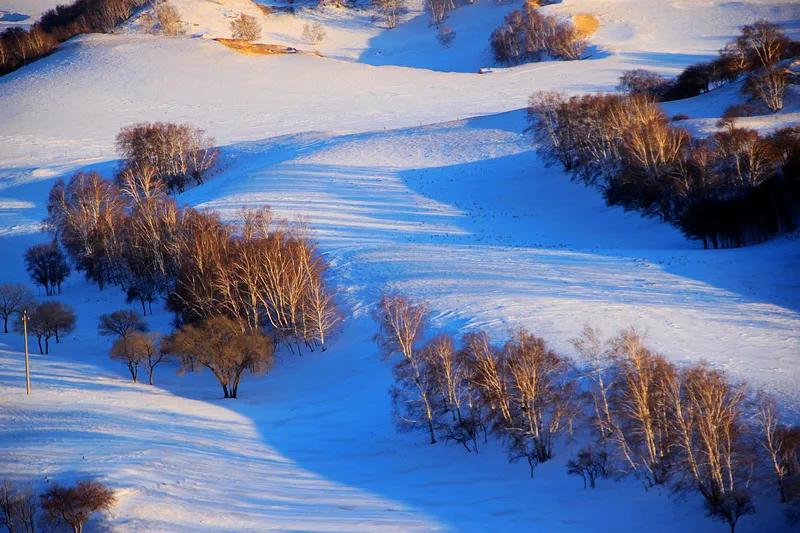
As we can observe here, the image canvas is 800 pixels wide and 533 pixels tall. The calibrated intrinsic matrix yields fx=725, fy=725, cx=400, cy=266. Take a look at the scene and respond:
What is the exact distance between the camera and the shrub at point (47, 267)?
55.8 meters

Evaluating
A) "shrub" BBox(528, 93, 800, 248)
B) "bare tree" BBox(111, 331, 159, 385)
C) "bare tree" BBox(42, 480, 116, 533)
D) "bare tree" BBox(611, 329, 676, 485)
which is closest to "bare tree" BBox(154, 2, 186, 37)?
"shrub" BBox(528, 93, 800, 248)

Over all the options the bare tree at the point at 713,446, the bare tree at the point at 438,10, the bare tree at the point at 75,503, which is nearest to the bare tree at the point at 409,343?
the bare tree at the point at 713,446

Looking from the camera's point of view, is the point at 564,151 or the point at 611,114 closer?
the point at 611,114

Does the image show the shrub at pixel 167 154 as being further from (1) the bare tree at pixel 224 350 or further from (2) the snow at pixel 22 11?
(2) the snow at pixel 22 11

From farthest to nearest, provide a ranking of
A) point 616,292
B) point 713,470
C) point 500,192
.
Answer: point 500,192 → point 616,292 → point 713,470

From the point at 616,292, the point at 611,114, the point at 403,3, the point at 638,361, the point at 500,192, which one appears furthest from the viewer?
the point at 403,3

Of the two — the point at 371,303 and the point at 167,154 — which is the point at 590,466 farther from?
the point at 167,154

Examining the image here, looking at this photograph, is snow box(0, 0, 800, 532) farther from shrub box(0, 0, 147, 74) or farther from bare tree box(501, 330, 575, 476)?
shrub box(0, 0, 147, 74)

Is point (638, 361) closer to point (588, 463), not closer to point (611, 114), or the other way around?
point (588, 463)

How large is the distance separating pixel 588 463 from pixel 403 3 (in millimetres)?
176381

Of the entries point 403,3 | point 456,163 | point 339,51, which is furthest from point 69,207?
point 403,3

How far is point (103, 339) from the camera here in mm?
46344

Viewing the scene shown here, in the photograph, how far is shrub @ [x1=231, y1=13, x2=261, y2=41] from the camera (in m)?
140

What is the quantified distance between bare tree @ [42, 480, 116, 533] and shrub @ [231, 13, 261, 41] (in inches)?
4995
